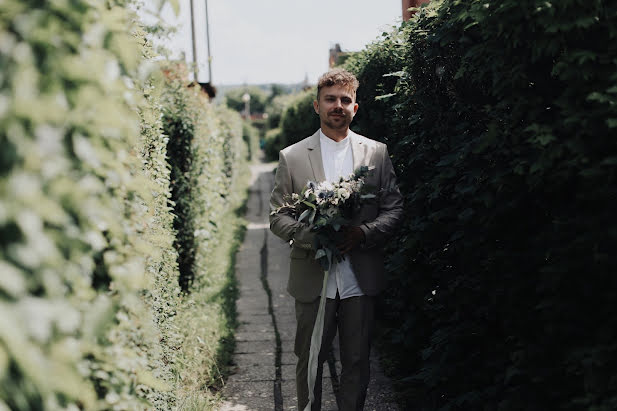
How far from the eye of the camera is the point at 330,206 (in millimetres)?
3291

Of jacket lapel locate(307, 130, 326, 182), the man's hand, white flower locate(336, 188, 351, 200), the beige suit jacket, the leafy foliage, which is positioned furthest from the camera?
the leafy foliage

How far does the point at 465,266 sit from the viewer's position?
310 centimetres

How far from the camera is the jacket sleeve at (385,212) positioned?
3.41 metres

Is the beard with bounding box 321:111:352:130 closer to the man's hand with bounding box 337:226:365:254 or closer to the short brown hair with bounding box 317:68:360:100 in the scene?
the short brown hair with bounding box 317:68:360:100

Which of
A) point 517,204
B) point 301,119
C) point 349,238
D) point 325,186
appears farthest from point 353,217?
point 301,119

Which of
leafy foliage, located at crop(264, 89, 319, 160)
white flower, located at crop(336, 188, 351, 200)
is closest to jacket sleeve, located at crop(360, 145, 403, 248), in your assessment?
white flower, located at crop(336, 188, 351, 200)

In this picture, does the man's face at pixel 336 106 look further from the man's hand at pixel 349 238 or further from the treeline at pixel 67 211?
the treeline at pixel 67 211

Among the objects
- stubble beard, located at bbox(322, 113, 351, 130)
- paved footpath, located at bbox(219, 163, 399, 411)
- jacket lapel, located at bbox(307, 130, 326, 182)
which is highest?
stubble beard, located at bbox(322, 113, 351, 130)

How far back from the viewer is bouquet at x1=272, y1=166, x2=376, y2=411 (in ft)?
10.7

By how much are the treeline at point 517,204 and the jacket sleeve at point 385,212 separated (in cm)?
18

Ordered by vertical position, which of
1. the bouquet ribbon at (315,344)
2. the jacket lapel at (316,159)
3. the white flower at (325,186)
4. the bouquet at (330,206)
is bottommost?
the bouquet ribbon at (315,344)

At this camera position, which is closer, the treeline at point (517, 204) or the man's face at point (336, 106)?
the treeline at point (517, 204)

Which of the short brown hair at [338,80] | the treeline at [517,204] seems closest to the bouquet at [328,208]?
the treeline at [517,204]

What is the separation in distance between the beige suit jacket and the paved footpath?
1180mm
